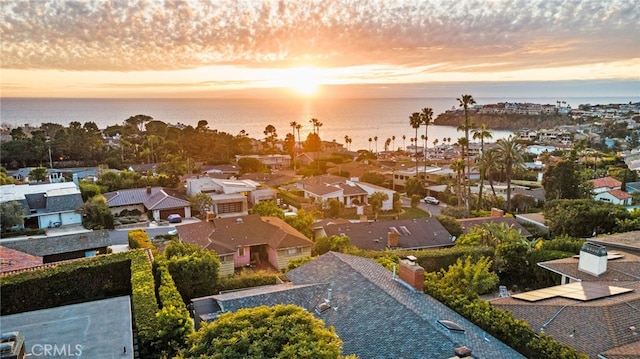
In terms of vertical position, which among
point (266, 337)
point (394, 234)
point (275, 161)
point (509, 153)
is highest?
point (509, 153)

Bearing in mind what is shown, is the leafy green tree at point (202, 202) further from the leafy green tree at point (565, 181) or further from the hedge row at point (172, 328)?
the leafy green tree at point (565, 181)

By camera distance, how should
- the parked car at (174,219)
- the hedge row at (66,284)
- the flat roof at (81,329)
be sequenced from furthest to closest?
the parked car at (174,219)
the hedge row at (66,284)
the flat roof at (81,329)

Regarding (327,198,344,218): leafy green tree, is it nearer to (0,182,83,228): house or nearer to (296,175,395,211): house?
(296,175,395,211): house

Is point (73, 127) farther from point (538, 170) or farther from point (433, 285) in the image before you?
point (538, 170)

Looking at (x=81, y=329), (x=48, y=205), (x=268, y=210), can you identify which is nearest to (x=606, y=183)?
(x=268, y=210)

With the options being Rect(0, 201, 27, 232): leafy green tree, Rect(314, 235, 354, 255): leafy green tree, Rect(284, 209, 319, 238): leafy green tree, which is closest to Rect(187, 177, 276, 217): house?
Rect(284, 209, 319, 238): leafy green tree

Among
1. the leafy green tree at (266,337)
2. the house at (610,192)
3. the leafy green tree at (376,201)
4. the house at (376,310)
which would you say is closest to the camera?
the leafy green tree at (266,337)

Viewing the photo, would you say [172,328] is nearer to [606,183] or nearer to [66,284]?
[66,284]

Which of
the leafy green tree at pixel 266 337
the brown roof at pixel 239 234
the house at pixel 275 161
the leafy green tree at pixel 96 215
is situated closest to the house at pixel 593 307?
the leafy green tree at pixel 266 337
